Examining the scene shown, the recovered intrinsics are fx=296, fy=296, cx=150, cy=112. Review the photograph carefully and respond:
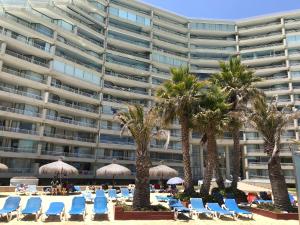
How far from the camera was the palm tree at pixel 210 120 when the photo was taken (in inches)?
930

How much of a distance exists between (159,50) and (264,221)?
5437 cm

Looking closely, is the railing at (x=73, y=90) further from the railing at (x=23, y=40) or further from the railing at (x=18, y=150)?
the railing at (x=18, y=150)

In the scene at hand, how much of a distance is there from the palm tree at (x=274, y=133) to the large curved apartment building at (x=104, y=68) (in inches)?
777

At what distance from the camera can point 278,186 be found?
758 inches

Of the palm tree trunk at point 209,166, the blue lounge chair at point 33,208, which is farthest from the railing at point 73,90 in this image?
the blue lounge chair at point 33,208


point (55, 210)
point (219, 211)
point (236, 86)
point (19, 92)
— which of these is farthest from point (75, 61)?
point (219, 211)

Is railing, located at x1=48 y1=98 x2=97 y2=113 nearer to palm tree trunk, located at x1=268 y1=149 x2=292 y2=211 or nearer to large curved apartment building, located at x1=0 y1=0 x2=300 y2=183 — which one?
large curved apartment building, located at x1=0 y1=0 x2=300 y2=183

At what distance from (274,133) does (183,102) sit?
7.84 m

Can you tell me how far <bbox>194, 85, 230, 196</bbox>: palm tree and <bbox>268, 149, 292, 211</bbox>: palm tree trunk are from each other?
5.45 m

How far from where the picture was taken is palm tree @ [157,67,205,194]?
25.2m

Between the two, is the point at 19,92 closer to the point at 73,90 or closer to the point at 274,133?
the point at 73,90

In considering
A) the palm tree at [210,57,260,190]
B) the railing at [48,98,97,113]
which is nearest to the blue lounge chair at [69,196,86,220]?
the palm tree at [210,57,260,190]

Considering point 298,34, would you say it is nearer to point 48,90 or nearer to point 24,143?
point 48,90

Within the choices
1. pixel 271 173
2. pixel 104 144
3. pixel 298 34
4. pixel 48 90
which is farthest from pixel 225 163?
pixel 271 173
